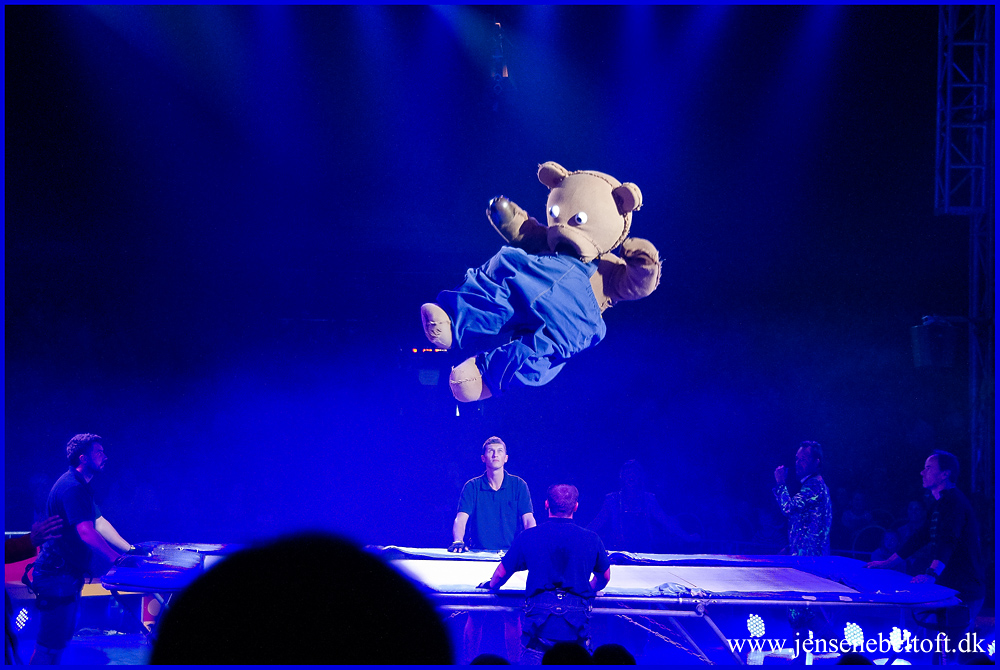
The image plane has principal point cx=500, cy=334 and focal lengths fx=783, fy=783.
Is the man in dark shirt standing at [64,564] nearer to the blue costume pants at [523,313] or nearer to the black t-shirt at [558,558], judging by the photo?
the black t-shirt at [558,558]

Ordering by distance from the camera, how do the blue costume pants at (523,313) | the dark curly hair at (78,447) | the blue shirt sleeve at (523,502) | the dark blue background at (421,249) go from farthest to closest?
the dark blue background at (421,249), the blue shirt sleeve at (523,502), the dark curly hair at (78,447), the blue costume pants at (523,313)

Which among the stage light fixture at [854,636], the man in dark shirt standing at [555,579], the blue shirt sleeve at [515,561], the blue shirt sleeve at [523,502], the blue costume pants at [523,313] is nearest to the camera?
the blue costume pants at [523,313]

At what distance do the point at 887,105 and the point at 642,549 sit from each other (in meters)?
3.59

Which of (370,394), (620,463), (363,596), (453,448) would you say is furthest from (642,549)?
(363,596)

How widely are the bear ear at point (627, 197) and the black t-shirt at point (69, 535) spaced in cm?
291

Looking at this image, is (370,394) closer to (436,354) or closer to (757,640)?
(436,354)

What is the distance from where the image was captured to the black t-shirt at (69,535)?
12.4 ft

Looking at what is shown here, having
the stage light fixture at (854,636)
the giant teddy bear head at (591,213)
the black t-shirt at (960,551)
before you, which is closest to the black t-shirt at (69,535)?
the giant teddy bear head at (591,213)

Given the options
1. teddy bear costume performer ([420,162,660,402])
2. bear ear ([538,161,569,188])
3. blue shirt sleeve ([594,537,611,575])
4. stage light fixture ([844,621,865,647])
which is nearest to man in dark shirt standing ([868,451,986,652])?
stage light fixture ([844,621,865,647])

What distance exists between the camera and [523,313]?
3029mm

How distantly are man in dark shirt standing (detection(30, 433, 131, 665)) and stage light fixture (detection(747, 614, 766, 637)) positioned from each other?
318 cm

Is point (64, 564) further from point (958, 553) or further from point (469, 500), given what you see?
point (958, 553)

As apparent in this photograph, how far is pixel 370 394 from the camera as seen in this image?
714cm

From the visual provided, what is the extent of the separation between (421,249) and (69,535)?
3695 mm
